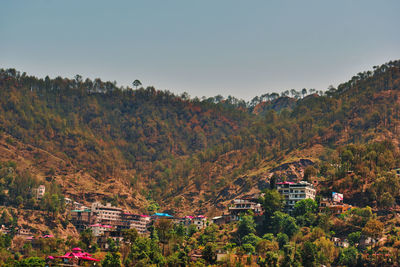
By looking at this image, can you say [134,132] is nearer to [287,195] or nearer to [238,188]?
[238,188]

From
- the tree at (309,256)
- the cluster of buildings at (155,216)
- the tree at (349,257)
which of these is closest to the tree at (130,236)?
the cluster of buildings at (155,216)

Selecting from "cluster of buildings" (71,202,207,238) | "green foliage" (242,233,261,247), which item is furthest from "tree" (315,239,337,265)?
"cluster of buildings" (71,202,207,238)

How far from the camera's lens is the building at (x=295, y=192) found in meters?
106

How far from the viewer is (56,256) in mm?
88750

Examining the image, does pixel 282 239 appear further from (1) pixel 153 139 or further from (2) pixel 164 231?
(1) pixel 153 139

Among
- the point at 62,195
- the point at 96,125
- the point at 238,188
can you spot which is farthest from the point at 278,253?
the point at 96,125

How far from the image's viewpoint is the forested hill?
14525 centimetres

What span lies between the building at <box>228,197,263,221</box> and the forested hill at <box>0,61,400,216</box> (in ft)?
83.8

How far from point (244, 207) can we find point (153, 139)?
8277 centimetres

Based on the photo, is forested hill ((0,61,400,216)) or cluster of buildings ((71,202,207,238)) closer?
cluster of buildings ((71,202,207,238))

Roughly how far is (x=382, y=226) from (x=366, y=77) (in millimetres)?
82303

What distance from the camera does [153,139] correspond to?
189875 millimetres

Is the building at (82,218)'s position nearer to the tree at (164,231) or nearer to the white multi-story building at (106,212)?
the white multi-story building at (106,212)

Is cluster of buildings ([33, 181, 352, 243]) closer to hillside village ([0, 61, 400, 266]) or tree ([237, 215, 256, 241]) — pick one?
hillside village ([0, 61, 400, 266])
